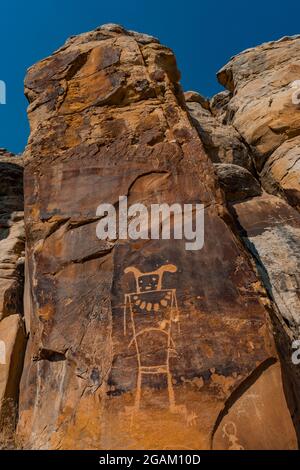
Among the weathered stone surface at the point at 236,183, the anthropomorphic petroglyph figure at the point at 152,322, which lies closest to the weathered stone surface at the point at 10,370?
the anthropomorphic petroglyph figure at the point at 152,322

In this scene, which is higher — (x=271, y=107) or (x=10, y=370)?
(x=271, y=107)

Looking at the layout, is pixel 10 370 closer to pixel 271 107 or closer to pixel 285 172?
pixel 285 172

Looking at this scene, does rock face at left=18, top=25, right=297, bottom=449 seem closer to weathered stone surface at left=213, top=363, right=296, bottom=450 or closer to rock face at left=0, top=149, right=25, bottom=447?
weathered stone surface at left=213, top=363, right=296, bottom=450

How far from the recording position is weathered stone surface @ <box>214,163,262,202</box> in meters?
9.55

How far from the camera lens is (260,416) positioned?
4.63m

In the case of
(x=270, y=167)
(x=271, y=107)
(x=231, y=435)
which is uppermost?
(x=271, y=107)

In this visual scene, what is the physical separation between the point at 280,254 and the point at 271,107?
4.75 meters

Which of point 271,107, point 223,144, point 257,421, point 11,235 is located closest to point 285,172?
point 223,144

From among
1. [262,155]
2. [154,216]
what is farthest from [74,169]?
[262,155]

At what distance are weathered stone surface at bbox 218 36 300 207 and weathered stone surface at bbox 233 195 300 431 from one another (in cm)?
62

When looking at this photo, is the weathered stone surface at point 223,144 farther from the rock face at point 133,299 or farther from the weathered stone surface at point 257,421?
the weathered stone surface at point 257,421

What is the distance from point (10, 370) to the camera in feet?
21.1

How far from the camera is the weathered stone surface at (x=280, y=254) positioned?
6.11 meters

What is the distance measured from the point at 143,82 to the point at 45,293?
4.20 meters
